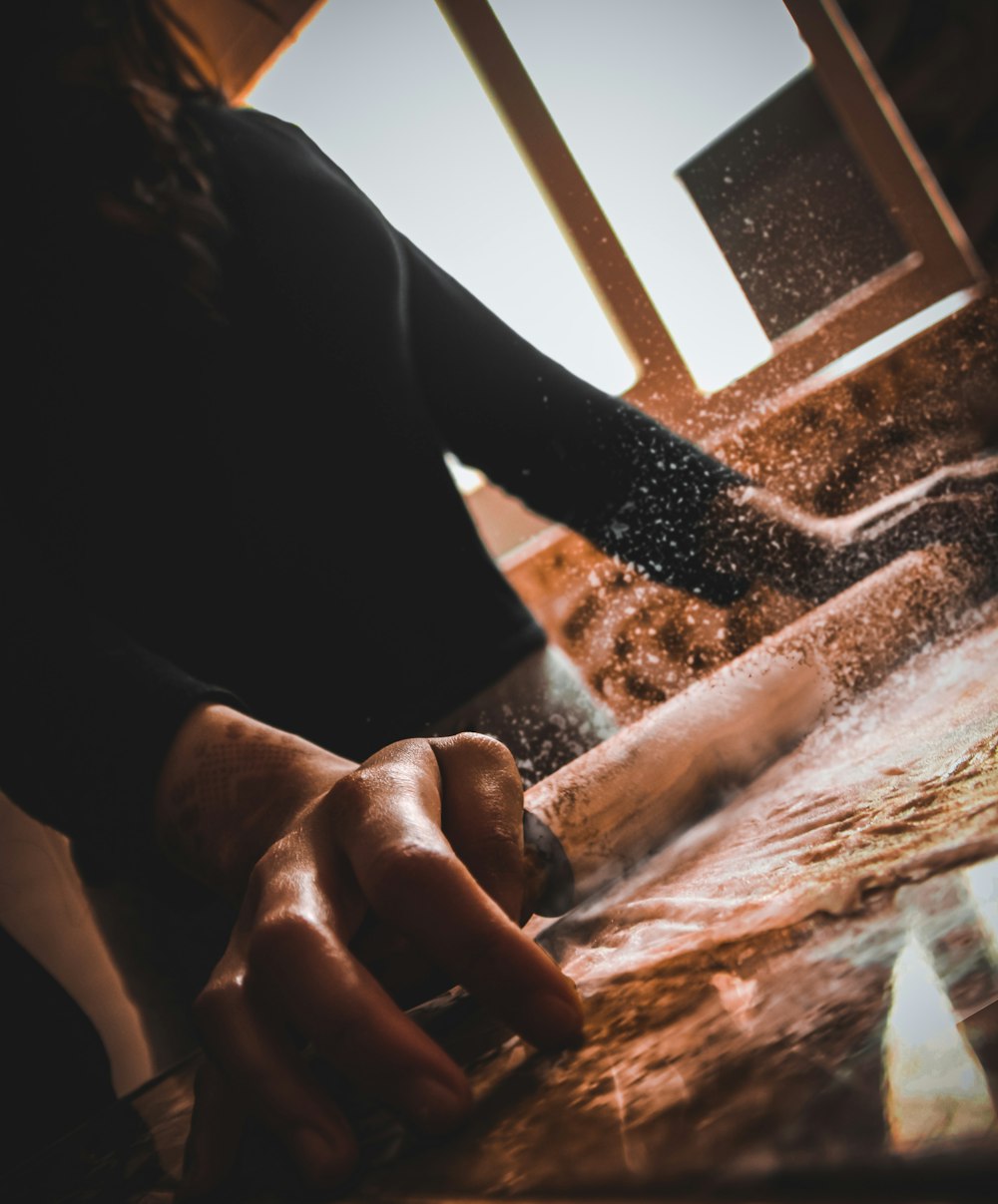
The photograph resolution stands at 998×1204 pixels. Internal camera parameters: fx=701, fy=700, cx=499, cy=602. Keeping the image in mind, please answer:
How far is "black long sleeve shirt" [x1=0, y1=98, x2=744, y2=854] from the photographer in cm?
76

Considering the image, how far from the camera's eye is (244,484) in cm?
78

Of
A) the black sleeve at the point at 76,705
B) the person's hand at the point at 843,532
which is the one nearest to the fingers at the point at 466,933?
the black sleeve at the point at 76,705

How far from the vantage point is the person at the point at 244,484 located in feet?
1.96

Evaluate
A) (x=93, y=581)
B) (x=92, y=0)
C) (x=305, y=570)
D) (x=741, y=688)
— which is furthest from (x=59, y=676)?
(x=92, y=0)

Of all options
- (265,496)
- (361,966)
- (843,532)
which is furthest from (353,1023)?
(843,532)

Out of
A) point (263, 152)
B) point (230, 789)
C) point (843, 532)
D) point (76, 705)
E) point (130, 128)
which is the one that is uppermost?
point (130, 128)

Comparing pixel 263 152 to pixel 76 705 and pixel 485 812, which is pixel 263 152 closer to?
pixel 76 705

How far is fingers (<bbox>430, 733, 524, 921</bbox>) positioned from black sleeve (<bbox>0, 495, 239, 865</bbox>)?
1.06ft

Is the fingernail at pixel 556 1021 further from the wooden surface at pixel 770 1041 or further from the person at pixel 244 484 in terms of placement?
the person at pixel 244 484

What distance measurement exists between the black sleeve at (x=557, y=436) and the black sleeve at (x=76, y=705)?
1.73ft

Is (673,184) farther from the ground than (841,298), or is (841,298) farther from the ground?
(673,184)

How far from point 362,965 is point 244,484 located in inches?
25.1

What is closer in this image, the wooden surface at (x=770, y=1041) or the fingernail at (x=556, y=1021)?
the wooden surface at (x=770, y=1041)

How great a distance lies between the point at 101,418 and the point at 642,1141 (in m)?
0.85
